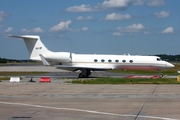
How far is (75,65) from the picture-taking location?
4453cm

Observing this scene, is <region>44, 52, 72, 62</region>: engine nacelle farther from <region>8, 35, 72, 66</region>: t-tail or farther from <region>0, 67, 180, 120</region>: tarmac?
<region>0, 67, 180, 120</region>: tarmac

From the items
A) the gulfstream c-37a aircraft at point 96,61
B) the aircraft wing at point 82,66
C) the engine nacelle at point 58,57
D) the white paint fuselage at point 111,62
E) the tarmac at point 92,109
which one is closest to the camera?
the tarmac at point 92,109

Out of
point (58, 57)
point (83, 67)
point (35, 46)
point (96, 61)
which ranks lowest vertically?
point (83, 67)

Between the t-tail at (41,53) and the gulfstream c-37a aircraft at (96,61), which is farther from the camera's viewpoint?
the gulfstream c-37a aircraft at (96,61)

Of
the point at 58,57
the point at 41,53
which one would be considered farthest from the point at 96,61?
the point at 41,53

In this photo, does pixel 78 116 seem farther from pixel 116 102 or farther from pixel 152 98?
pixel 152 98

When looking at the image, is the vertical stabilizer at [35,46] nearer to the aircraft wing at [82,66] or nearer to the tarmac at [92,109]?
the aircraft wing at [82,66]

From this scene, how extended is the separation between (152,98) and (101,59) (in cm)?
2421

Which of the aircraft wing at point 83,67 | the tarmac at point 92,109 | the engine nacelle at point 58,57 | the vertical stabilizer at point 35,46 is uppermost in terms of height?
the vertical stabilizer at point 35,46

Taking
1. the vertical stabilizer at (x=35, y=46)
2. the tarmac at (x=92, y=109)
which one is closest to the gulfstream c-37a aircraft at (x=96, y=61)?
the vertical stabilizer at (x=35, y=46)

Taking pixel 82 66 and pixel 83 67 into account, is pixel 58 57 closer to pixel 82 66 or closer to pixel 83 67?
pixel 82 66

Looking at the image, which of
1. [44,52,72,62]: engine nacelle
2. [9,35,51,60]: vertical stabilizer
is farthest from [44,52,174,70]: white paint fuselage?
[9,35,51,60]: vertical stabilizer

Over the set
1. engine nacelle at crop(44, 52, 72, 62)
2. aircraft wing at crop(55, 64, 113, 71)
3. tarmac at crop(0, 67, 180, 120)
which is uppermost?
engine nacelle at crop(44, 52, 72, 62)

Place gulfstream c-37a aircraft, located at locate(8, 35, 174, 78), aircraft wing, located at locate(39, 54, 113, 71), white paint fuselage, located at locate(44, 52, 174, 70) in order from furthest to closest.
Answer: white paint fuselage, located at locate(44, 52, 174, 70) → gulfstream c-37a aircraft, located at locate(8, 35, 174, 78) → aircraft wing, located at locate(39, 54, 113, 71)
